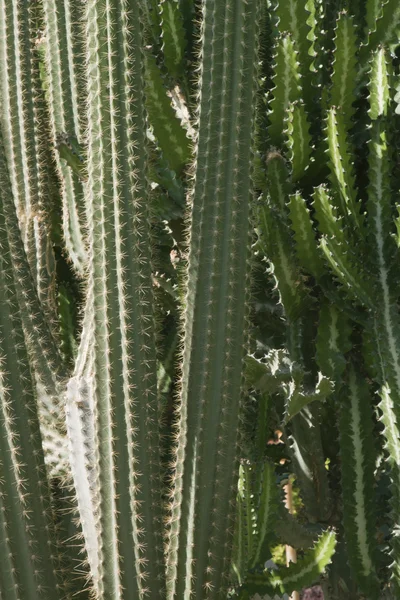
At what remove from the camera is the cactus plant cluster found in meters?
1.88

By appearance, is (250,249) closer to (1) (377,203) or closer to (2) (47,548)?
(1) (377,203)

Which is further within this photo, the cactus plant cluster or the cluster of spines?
the cluster of spines

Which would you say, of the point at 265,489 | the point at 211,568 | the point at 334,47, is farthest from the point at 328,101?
the point at 211,568

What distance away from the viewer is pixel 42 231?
2.70 metres

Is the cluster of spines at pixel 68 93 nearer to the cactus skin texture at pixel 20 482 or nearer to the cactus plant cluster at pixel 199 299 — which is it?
the cactus plant cluster at pixel 199 299

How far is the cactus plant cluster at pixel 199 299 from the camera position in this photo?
1.88 meters

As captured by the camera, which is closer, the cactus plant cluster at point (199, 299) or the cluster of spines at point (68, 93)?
the cactus plant cluster at point (199, 299)

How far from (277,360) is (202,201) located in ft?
1.82

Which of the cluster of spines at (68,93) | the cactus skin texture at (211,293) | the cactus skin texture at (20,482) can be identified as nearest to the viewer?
the cactus skin texture at (20,482)

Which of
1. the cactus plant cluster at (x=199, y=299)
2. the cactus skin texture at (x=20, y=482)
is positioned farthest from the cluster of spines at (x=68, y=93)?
the cactus skin texture at (x=20, y=482)

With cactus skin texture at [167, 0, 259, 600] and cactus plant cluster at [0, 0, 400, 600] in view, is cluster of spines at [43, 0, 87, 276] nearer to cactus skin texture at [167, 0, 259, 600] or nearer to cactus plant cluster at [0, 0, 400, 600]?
cactus plant cluster at [0, 0, 400, 600]

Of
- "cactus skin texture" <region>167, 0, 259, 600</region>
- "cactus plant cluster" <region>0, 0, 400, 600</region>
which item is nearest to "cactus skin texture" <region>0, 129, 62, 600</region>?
"cactus plant cluster" <region>0, 0, 400, 600</region>

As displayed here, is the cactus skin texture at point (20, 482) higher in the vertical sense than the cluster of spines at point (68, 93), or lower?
lower

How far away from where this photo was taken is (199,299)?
1967 mm
